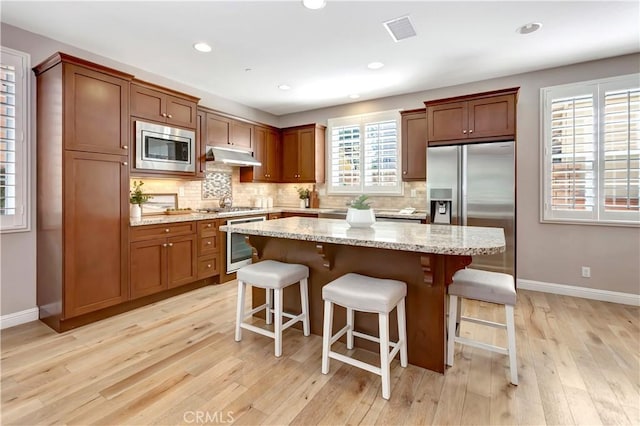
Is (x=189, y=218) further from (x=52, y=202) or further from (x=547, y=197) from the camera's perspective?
(x=547, y=197)

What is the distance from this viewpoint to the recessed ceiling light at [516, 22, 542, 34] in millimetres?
2758

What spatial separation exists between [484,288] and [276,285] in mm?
1410

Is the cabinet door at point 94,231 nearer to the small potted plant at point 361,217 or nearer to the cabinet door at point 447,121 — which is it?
the small potted plant at point 361,217

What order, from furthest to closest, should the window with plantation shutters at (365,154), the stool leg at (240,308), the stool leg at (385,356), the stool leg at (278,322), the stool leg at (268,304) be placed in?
the window with plantation shutters at (365,154)
the stool leg at (268,304)
the stool leg at (240,308)
the stool leg at (278,322)
the stool leg at (385,356)

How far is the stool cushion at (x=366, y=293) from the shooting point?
185 centimetres

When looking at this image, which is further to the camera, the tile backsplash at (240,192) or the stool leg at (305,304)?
the tile backsplash at (240,192)

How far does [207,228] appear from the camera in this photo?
403 centimetres

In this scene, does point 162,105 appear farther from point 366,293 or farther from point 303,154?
point 366,293

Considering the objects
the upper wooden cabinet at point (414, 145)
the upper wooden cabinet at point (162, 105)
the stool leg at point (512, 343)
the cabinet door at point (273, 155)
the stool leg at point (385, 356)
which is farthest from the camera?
the cabinet door at point (273, 155)

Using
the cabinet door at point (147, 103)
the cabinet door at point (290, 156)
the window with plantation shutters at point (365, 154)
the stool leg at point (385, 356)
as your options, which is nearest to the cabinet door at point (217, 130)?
the cabinet door at point (147, 103)

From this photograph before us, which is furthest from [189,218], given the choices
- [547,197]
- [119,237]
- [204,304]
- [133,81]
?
[547,197]

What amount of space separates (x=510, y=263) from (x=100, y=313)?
433 centimetres

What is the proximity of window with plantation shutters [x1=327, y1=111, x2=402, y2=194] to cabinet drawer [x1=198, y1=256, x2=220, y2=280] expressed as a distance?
2.34 m

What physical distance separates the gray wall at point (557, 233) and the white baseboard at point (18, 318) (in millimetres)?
5421
